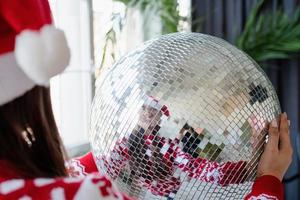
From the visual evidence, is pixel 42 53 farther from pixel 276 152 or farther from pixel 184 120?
pixel 276 152

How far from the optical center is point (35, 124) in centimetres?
53

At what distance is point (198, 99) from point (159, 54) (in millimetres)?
83

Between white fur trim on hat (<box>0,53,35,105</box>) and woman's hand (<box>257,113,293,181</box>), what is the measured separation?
315 mm

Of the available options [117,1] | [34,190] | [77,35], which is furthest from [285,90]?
[34,190]

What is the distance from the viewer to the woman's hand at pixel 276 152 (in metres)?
0.60

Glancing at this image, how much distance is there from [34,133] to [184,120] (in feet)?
0.58

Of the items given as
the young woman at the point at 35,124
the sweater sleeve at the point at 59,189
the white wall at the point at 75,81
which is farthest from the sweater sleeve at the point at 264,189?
the white wall at the point at 75,81

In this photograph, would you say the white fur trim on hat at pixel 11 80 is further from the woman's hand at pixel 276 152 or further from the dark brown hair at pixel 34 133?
the woman's hand at pixel 276 152

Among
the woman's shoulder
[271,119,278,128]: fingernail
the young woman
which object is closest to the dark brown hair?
the young woman

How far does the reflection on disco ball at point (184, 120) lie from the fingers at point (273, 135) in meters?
0.01

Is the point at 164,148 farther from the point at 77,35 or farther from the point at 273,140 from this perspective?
the point at 77,35

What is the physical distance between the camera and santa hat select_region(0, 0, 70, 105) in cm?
45

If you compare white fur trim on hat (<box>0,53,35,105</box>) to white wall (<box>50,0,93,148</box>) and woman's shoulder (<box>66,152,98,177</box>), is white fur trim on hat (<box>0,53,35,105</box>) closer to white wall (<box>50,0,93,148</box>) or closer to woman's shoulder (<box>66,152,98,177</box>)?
woman's shoulder (<box>66,152,98,177</box>)

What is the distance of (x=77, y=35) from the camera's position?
1.82 meters
